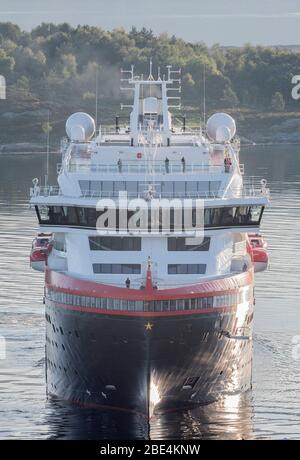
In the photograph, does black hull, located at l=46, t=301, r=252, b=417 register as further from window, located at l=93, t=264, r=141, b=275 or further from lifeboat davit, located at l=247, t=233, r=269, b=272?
lifeboat davit, located at l=247, t=233, r=269, b=272

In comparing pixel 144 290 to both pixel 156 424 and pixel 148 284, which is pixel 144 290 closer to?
pixel 148 284

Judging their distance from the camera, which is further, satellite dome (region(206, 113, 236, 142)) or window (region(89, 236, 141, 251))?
satellite dome (region(206, 113, 236, 142))

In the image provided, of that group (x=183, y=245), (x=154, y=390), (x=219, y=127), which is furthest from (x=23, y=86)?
(x=154, y=390)

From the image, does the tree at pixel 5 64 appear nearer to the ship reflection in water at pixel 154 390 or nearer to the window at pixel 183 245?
the ship reflection in water at pixel 154 390

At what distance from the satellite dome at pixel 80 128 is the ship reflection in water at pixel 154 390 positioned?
843 centimetres

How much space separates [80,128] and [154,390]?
1643cm

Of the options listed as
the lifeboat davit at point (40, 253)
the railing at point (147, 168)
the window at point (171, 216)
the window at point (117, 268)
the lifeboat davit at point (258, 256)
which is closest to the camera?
the window at point (117, 268)

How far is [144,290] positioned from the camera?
6053 cm

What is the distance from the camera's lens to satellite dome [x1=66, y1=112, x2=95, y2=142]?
245ft

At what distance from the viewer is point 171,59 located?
645 ft

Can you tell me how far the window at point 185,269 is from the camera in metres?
63.1

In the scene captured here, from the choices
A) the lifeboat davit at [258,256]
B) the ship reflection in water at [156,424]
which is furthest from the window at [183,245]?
the lifeboat davit at [258,256]

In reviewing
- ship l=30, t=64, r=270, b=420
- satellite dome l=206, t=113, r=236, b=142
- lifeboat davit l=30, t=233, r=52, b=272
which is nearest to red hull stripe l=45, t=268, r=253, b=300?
ship l=30, t=64, r=270, b=420

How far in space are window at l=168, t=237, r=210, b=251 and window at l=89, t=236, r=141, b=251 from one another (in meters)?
1.18
